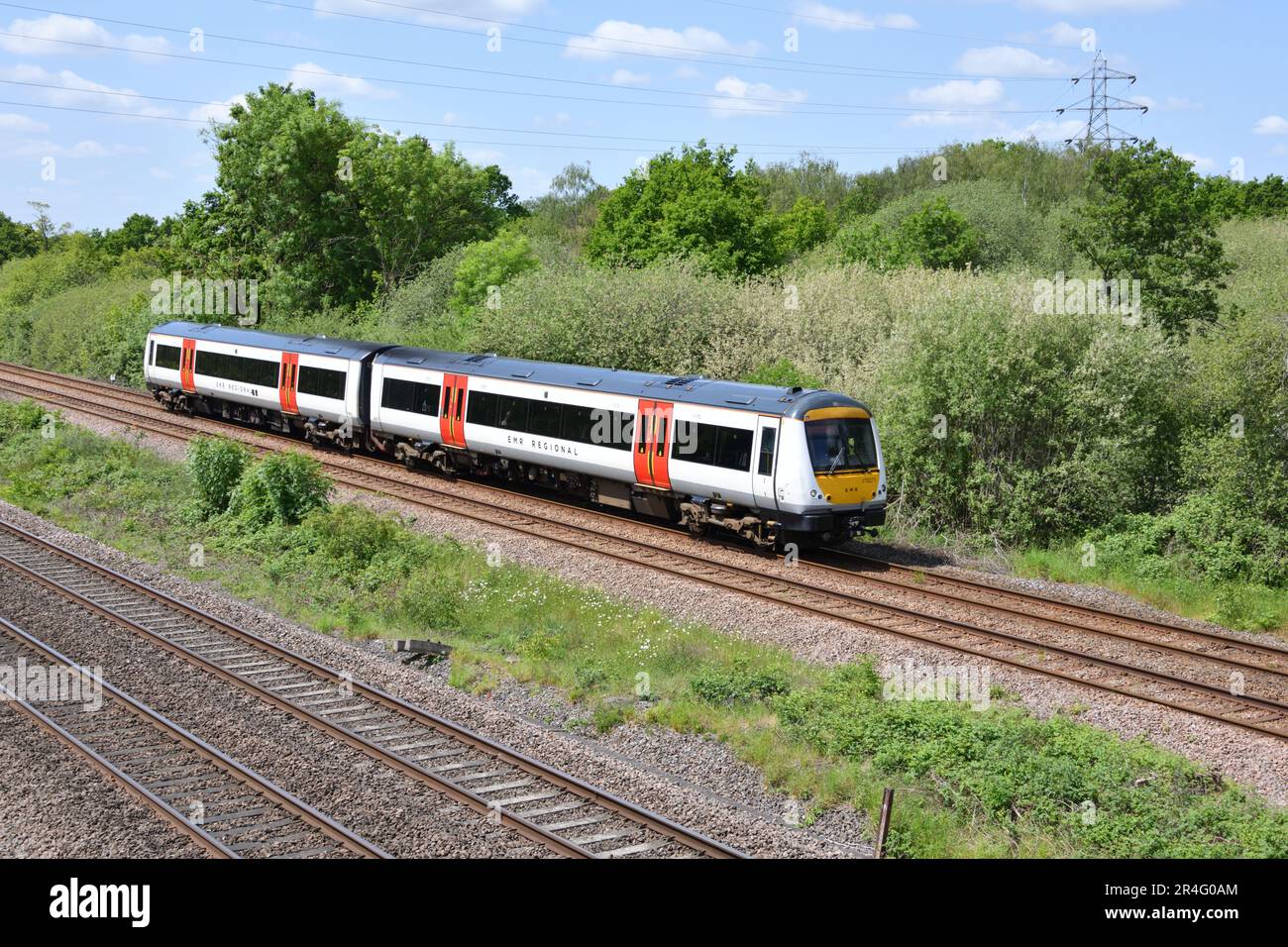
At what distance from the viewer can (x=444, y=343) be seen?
37.6m

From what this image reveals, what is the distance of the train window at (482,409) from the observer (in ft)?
85.3

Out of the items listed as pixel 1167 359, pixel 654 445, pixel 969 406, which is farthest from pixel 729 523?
pixel 1167 359

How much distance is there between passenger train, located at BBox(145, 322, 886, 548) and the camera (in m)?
20.0

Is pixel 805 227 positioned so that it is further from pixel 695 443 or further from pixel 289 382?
pixel 695 443

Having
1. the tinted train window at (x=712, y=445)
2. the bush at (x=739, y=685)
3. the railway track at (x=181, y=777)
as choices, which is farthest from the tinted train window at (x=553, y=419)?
the railway track at (x=181, y=777)

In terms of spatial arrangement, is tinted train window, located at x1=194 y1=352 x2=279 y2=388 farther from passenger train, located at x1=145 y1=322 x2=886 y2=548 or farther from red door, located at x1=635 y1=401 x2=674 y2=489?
red door, located at x1=635 y1=401 x2=674 y2=489

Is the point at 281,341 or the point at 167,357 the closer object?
the point at 281,341

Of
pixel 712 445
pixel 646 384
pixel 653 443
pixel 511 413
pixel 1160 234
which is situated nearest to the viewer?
pixel 712 445

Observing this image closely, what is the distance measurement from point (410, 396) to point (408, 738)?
17.2 metres

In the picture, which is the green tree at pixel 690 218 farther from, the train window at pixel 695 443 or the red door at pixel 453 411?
the train window at pixel 695 443

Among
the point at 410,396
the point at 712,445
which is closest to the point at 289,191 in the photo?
the point at 410,396

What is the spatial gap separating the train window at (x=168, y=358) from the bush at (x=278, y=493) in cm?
1665

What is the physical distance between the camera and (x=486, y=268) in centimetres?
4281

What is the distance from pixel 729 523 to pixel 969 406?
5401mm
